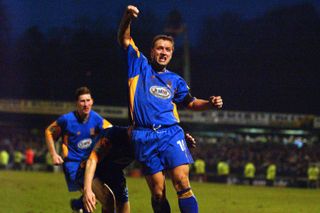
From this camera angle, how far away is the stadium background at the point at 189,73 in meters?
45.6

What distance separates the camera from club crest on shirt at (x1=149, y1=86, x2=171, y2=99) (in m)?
7.21

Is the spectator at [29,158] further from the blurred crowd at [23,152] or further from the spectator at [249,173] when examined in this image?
the spectator at [249,173]

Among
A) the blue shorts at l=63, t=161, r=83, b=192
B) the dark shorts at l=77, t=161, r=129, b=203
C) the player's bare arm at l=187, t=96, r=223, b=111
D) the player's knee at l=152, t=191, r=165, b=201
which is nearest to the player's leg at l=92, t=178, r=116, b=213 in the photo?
the dark shorts at l=77, t=161, r=129, b=203

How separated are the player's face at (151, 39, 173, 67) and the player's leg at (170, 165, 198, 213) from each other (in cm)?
128

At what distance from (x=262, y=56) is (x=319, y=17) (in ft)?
33.8

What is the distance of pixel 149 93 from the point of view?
23.6 ft

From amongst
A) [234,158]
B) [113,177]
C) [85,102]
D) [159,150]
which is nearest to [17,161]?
[234,158]

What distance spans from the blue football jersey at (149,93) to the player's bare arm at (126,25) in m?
0.10

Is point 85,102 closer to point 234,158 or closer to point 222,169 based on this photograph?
point 222,169

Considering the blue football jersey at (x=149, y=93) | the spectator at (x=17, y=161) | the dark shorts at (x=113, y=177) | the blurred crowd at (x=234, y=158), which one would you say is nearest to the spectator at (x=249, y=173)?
the blurred crowd at (x=234, y=158)

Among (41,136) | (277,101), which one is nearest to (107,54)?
(41,136)

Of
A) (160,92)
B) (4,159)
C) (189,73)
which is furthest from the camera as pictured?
(189,73)

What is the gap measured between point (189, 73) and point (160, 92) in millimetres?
47394

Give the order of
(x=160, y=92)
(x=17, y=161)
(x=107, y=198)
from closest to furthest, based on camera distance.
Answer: (x=160, y=92) → (x=107, y=198) → (x=17, y=161)
